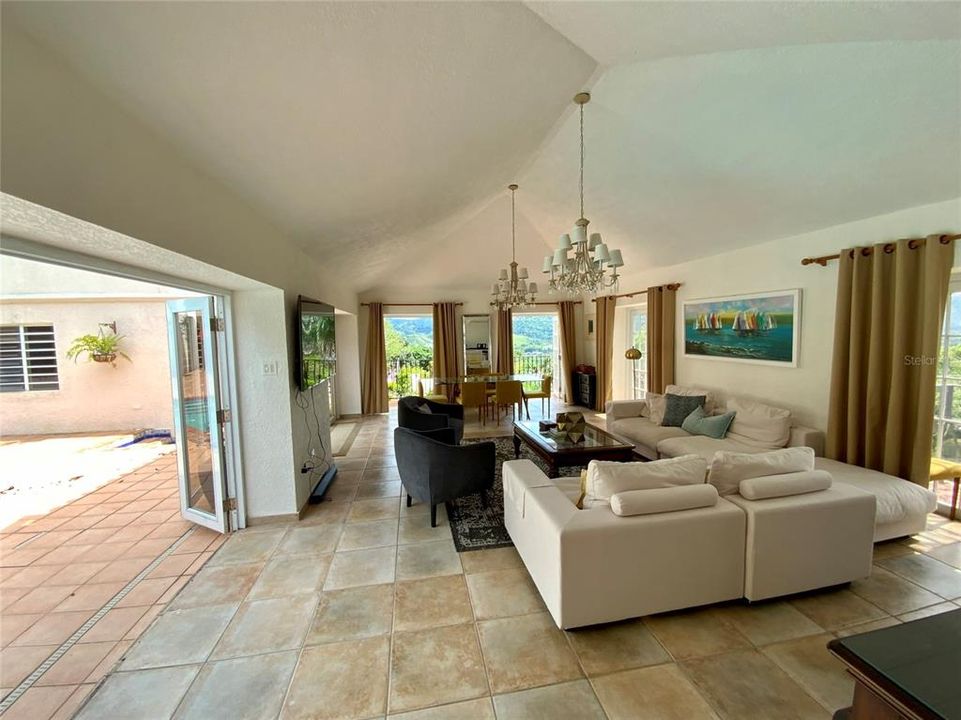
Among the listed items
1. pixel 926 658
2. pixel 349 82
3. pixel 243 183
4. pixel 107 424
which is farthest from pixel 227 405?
pixel 107 424

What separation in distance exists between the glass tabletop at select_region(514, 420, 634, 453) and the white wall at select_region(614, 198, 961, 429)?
1.76 meters

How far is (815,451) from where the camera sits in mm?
3410

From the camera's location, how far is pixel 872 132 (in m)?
2.43

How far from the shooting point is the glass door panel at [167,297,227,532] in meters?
2.94

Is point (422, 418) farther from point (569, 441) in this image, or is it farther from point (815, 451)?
point (815, 451)

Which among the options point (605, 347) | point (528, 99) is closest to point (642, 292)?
point (605, 347)

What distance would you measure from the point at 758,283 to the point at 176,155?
495cm

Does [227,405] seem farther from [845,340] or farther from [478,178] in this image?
[845,340]

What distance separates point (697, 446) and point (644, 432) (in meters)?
0.68

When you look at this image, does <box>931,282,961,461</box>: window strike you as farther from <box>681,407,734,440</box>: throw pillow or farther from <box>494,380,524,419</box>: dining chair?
<box>494,380,524,419</box>: dining chair

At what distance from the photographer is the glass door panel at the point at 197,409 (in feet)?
9.63

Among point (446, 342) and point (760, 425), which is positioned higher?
point (446, 342)

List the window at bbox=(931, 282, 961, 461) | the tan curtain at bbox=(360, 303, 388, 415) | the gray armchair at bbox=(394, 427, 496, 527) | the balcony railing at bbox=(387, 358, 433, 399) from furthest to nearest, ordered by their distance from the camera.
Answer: the balcony railing at bbox=(387, 358, 433, 399), the tan curtain at bbox=(360, 303, 388, 415), the gray armchair at bbox=(394, 427, 496, 527), the window at bbox=(931, 282, 961, 461)

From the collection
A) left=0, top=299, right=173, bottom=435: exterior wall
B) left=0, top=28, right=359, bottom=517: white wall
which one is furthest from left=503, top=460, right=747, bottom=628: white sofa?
left=0, top=299, right=173, bottom=435: exterior wall
